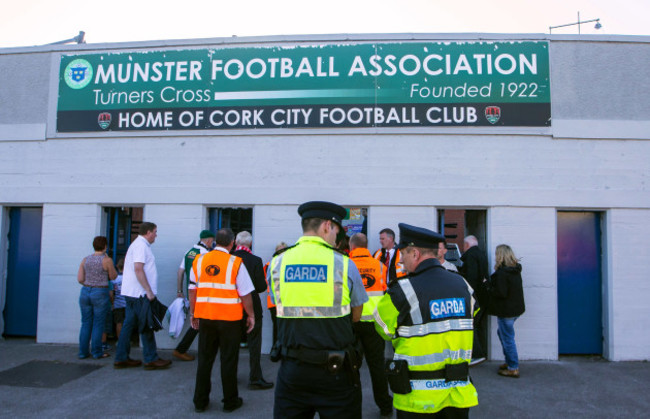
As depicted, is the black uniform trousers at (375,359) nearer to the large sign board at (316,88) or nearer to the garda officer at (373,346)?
the garda officer at (373,346)

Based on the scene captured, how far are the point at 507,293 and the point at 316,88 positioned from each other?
450cm

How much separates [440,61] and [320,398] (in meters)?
6.25

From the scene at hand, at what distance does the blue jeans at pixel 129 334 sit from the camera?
20.0 feet

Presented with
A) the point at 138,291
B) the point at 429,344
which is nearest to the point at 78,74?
the point at 138,291

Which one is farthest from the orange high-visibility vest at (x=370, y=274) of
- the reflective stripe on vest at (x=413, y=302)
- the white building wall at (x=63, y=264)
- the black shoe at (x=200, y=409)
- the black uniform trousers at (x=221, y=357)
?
the white building wall at (x=63, y=264)

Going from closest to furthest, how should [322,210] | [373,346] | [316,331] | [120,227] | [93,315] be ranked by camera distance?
1. [316,331]
2. [322,210]
3. [373,346]
4. [93,315]
5. [120,227]

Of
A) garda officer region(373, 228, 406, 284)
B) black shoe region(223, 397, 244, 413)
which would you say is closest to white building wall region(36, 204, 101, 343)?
black shoe region(223, 397, 244, 413)

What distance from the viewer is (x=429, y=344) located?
270 centimetres

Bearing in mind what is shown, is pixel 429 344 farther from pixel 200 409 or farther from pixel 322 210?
pixel 200 409

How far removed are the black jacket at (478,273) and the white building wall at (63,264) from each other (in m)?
6.30

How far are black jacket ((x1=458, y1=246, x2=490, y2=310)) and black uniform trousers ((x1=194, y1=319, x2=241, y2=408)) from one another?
3.57 meters

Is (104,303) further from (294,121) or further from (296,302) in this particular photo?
(296,302)

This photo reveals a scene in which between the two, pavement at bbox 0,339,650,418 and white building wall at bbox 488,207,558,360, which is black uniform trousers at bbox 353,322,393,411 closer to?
pavement at bbox 0,339,650,418

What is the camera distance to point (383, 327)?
281cm
